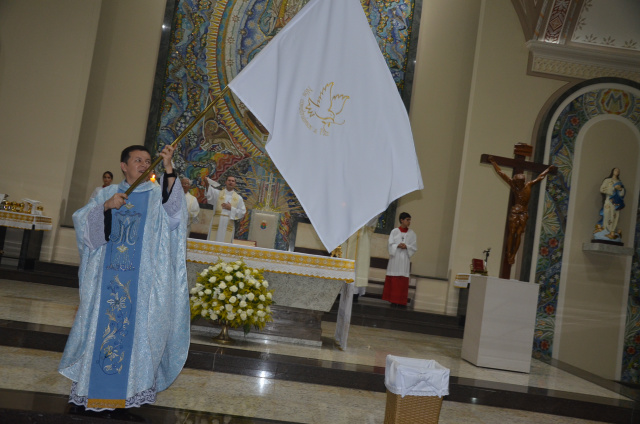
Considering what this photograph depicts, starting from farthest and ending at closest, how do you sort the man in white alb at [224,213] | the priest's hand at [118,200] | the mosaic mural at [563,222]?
1. the mosaic mural at [563,222]
2. the man in white alb at [224,213]
3. the priest's hand at [118,200]

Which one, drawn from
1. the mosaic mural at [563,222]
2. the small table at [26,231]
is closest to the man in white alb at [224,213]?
the small table at [26,231]

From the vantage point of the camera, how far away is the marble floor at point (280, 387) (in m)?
3.92

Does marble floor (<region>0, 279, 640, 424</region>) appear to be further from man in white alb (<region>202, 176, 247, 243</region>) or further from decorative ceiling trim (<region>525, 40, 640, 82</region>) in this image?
decorative ceiling trim (<region>525, 40, 640, 82</region>)

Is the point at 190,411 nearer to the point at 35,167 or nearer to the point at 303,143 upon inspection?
the point at 303,143

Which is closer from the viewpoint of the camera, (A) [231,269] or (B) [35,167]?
(A) [231,269]

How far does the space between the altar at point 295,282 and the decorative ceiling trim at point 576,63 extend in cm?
609

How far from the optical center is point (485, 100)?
10461mm

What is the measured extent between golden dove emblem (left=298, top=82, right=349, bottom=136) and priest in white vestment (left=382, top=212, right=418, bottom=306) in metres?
6.57

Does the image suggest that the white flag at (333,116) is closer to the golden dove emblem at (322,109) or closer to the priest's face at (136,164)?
the golden dove emblem at (322,109)

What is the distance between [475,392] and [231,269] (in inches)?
97.9

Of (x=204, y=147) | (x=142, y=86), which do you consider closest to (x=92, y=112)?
(x=142, y=86)

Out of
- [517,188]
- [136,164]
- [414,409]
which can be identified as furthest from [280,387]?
[517,188]

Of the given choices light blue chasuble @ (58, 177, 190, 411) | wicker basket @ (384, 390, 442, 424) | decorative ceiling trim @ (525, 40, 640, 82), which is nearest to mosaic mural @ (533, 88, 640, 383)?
decorative ceiling trim @ (525, 40, 640, 82)

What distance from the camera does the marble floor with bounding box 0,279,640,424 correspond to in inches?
154
